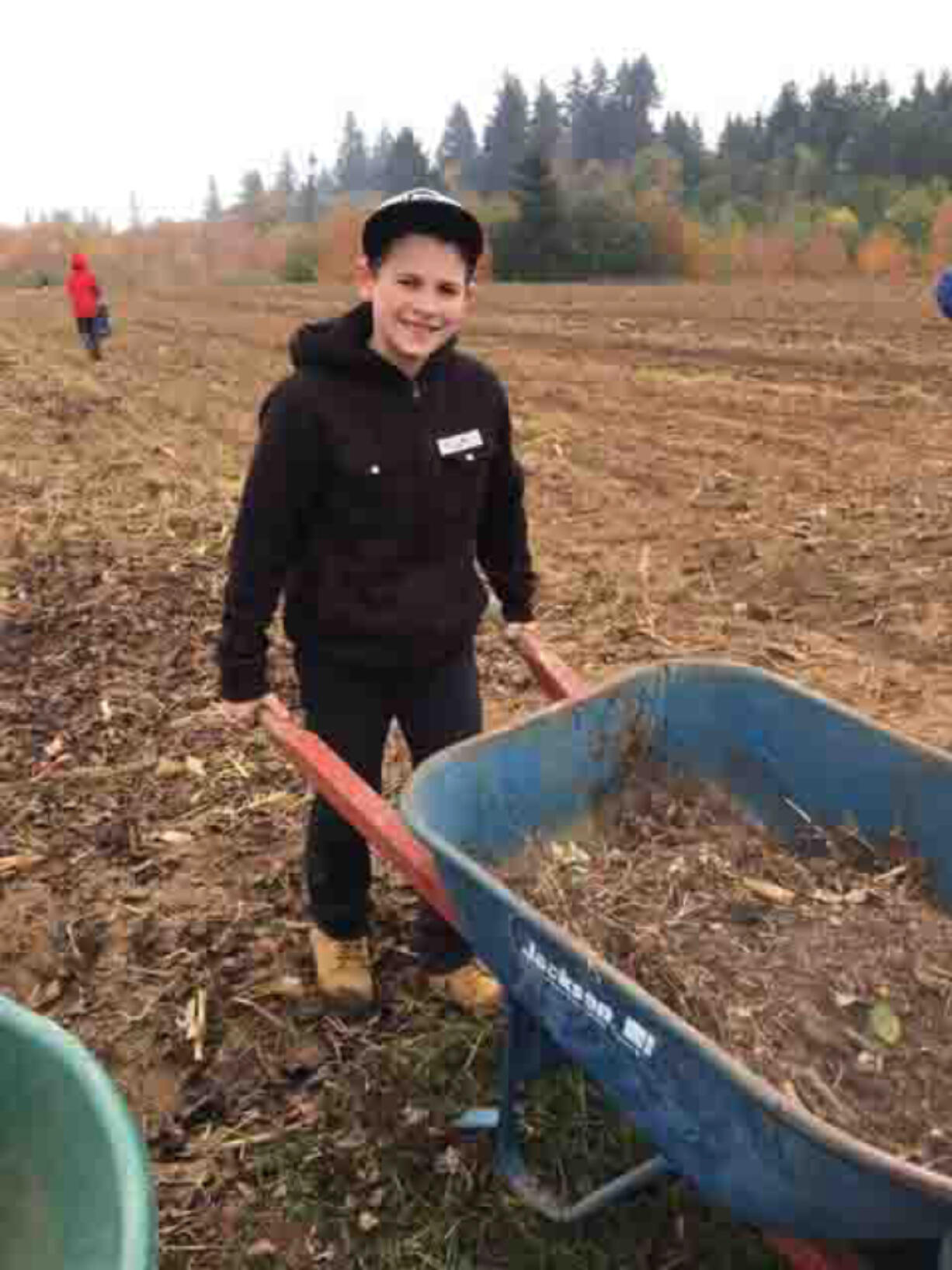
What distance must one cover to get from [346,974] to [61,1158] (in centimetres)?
178

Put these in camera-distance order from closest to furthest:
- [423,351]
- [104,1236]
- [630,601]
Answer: [104,1236]
[423,351]
[630,601]

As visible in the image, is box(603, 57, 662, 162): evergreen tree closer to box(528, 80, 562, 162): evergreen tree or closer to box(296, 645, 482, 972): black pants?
box(528, 80, 562, 162): evergreen tree

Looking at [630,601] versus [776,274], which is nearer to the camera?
[630,601]

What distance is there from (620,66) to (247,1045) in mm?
108631

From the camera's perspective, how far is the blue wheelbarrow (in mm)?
1663

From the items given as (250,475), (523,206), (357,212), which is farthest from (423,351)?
(357,212)

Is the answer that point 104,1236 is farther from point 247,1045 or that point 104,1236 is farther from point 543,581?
point 543,581

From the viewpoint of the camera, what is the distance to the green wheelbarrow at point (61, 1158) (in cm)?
144

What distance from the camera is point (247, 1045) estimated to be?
3.30 m

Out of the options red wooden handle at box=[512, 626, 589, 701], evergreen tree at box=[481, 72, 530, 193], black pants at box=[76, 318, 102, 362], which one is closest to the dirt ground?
red wooden handle at box=[512, 626, 589, 701]

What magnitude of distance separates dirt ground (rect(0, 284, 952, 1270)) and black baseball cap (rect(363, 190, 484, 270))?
2054 mm

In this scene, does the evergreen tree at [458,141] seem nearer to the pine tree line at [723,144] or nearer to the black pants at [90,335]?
the pine tree line at [723,144]

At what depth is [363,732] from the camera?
3.05 metres

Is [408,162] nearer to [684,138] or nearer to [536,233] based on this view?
[684,138]
